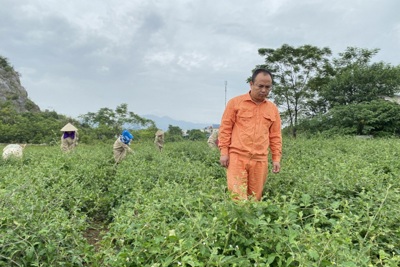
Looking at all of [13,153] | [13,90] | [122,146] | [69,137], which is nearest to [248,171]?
[122,146]

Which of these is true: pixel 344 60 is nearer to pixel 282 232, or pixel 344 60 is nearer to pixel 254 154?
pixel 254 154

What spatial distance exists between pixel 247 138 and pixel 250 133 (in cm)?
6

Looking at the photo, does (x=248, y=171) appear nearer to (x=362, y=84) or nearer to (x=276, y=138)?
(x=276, y=138)

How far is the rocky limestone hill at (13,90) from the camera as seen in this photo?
123 feet

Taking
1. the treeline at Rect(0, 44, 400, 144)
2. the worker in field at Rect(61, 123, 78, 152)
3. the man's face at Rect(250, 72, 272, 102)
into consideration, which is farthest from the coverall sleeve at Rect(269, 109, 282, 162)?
the treeline at Rect(0, 44, 400, 144)

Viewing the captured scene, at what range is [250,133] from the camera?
3.48 meters

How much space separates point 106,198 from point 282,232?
9.22 ft

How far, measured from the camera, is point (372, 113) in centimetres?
1600

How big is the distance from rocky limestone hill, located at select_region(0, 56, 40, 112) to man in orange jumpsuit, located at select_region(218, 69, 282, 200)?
37.3m

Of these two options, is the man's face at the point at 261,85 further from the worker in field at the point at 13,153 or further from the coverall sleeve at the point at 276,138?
the worker in field at the point at 13,153

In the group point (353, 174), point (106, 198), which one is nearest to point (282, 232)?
point (353, 174)

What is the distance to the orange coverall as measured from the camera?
3475 mm

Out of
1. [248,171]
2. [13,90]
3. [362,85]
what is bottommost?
[248,171]

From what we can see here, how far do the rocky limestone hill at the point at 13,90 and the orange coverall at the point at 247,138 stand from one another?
1468 inches
